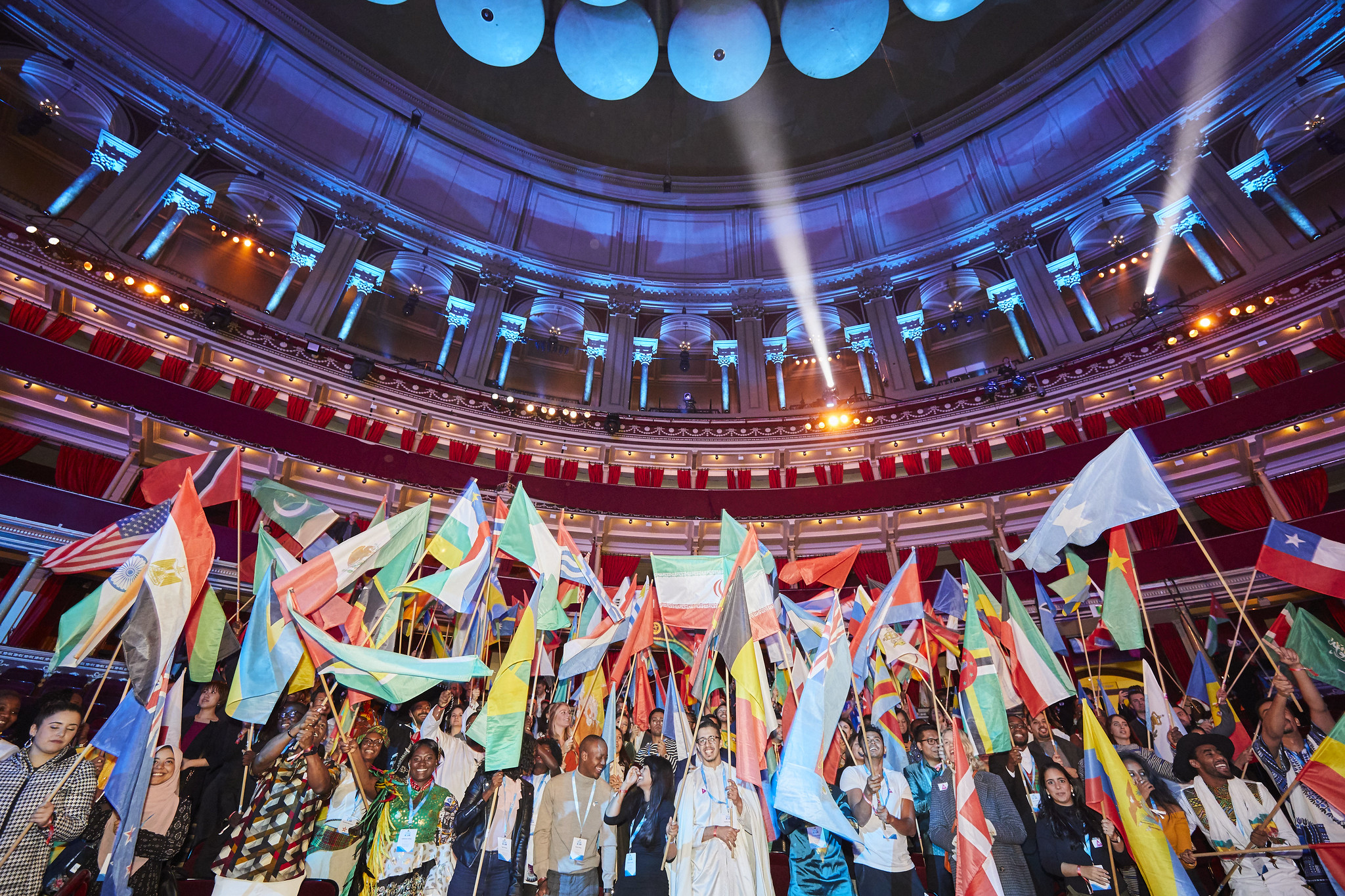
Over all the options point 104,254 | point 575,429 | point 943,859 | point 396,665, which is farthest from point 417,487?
point 943,859

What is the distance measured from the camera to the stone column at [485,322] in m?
20.9

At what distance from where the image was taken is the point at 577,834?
5480 mm

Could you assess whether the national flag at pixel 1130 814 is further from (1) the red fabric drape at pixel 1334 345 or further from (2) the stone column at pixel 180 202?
(2) the stone column at pixel 180 202

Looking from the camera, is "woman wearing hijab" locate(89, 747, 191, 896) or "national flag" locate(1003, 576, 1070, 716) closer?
"woman wearing hijab" locate(89, 747, 191, 896)

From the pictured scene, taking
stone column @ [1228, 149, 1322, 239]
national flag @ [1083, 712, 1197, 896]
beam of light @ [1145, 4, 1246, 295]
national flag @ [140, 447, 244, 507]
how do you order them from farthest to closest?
beam of light @ [1145, 4, 1246, 295]
stone column @ [1228, 149, 1322, 239]
national flag @ [140, 447, 244, 507]
national flag @ [1083, 712, 1197, 896]

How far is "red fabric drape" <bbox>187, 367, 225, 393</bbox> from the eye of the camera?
1573cm

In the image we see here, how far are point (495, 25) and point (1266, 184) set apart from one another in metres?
21.5

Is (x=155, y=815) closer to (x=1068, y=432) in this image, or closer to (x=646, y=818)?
(x=646, y=818)

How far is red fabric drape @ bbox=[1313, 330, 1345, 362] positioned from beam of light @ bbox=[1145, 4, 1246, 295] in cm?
498

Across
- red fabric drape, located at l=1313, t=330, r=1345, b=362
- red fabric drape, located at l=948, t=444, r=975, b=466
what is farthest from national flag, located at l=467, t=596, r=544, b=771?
red fabric drape, located at l=1313, t=330, r=1345, b=362

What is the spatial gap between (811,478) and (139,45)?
2351cm

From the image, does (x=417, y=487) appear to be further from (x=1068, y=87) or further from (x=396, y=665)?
(x=1068, y=87)

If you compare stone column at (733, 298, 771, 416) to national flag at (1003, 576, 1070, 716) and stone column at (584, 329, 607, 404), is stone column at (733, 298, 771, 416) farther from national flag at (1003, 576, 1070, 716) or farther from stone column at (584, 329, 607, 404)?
national flag at (1003, 576, 1070, 716)

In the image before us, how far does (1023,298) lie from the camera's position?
20328 mm
